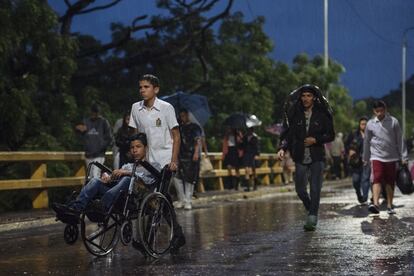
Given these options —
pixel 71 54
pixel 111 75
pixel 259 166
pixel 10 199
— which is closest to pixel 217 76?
pixel 111 75

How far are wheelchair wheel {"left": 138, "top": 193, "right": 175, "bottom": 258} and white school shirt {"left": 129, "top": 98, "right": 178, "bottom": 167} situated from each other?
16.4 inches

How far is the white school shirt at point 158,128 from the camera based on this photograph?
8.64 meters

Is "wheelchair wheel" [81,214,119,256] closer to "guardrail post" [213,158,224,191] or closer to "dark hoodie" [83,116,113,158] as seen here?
"dark hoodie" [83,116,113,158]

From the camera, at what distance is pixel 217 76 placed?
1382 inches

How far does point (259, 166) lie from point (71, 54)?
28.7ft

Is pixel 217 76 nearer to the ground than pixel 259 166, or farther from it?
farther from it

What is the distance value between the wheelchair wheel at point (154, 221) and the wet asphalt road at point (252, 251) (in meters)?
0.16

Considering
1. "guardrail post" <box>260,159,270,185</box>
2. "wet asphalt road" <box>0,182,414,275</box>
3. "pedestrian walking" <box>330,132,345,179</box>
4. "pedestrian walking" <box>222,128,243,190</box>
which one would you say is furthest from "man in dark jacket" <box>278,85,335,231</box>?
"pedestrian walking" <box>330,132,345,179</box>

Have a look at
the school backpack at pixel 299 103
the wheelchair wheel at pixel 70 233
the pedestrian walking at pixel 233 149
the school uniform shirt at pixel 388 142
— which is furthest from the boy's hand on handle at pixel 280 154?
the pedestrian walking at pixel 233 149

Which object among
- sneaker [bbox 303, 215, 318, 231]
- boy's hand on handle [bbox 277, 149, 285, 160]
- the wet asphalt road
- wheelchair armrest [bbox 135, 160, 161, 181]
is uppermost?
boy's hand on handle [bbox 277, 149, 285, 160]

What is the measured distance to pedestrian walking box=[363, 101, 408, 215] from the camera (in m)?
13.6

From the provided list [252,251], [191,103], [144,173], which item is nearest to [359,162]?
[191,103]

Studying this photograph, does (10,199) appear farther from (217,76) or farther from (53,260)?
(217,76)

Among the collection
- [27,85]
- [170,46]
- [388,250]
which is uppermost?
[170,46]
